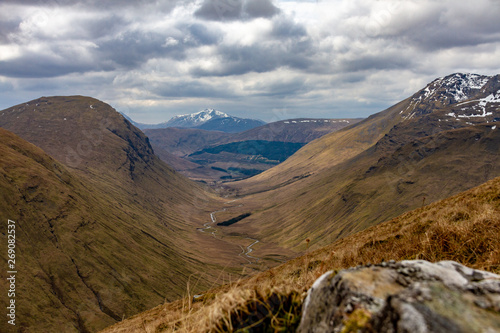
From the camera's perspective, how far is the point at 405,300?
4.31m

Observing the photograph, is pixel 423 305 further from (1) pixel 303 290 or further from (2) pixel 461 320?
(1) pixel 303 290

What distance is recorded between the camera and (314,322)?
5.40 m

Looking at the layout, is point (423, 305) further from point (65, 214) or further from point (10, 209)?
point (65, 214)

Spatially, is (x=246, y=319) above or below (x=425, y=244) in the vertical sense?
above

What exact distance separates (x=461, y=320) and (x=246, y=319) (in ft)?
12.4

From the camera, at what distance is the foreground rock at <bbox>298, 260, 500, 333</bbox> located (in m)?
3.87

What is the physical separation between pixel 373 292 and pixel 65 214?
222267 millimetres

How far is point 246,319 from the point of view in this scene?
6.13 metres

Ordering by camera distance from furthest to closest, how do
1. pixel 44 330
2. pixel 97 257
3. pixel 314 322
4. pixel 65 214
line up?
pixel 65 214, pixel 97 257, pixel 44 330, pixel 314 322

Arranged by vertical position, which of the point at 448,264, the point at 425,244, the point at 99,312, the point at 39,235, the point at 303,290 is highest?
the point at 448,264

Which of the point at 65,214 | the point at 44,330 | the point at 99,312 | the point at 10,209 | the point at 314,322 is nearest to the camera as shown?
the point at 314,322

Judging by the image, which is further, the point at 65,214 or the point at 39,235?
the point at 65,214

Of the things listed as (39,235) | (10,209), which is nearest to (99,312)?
(39,235)

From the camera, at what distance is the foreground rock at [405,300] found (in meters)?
3.87
